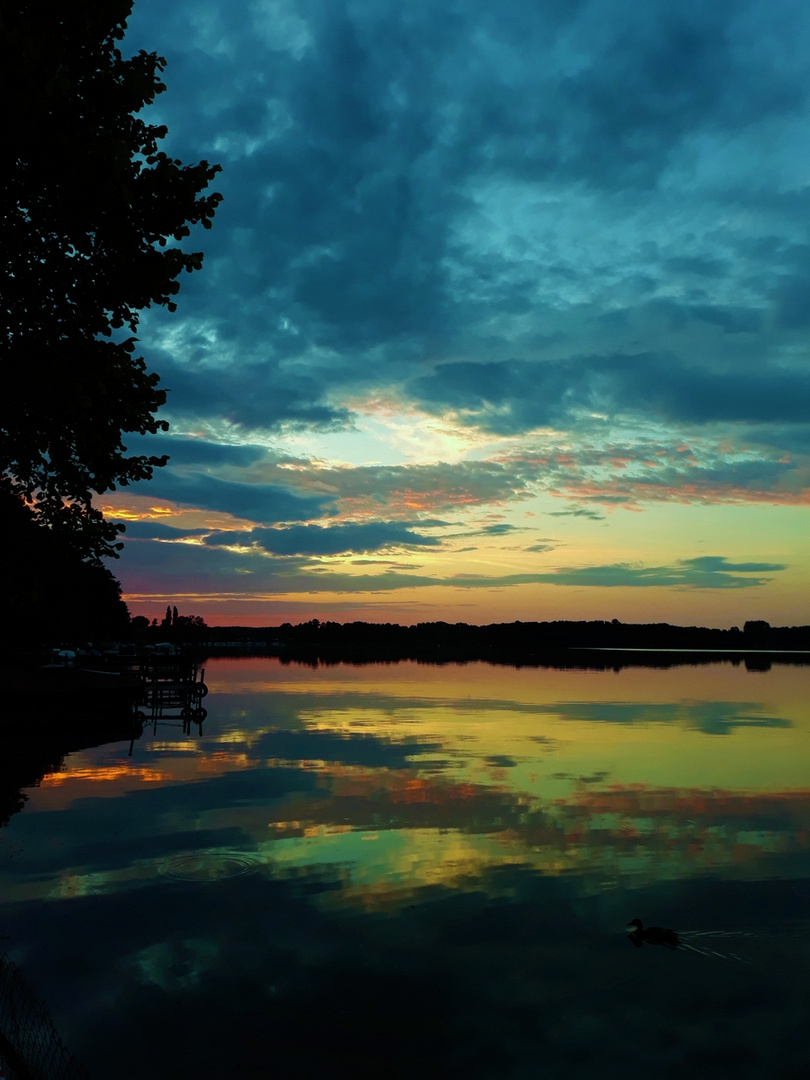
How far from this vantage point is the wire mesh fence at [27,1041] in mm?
8703

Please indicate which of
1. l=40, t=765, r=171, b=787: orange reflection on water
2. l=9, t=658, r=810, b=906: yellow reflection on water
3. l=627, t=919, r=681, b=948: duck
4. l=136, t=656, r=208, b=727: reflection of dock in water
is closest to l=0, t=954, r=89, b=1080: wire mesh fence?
l=9, t=658, r=810, b=906: yellow reflection on water

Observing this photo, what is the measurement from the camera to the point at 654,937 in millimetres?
13219

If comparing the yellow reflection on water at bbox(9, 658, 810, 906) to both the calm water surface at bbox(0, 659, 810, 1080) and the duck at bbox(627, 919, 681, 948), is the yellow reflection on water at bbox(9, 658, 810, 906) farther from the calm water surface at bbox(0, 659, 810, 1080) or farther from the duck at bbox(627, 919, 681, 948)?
the duck at bbox(627, 919, 681, 948)

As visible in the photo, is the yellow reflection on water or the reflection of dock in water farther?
the reflection of dock in water

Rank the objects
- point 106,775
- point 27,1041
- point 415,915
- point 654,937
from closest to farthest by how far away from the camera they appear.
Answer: point 27,1041 < point 654,937 < point 415,915 < point 106,775

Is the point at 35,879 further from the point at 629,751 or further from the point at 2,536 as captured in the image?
the point at 629,751

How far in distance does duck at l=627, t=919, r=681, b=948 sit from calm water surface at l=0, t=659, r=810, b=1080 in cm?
17

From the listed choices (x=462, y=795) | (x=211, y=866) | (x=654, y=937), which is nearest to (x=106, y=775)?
(x=462, y=795)

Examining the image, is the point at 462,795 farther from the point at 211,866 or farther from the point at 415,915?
the point at 415,915

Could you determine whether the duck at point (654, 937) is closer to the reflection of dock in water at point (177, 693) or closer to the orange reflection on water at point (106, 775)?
the orange reflection on water at point (106, 775)

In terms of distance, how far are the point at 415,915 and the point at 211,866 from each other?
5.26m

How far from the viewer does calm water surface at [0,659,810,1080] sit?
1009 centimetres

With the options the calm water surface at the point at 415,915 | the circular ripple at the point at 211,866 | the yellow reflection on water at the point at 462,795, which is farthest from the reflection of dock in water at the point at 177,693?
the circular ripple at the point at 211,866

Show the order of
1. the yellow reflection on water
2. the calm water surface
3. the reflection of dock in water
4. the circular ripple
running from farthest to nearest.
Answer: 1. the reflection of dock in water
2. the yellow reflection on water
3. the circular ripple
4. the calm water surface
